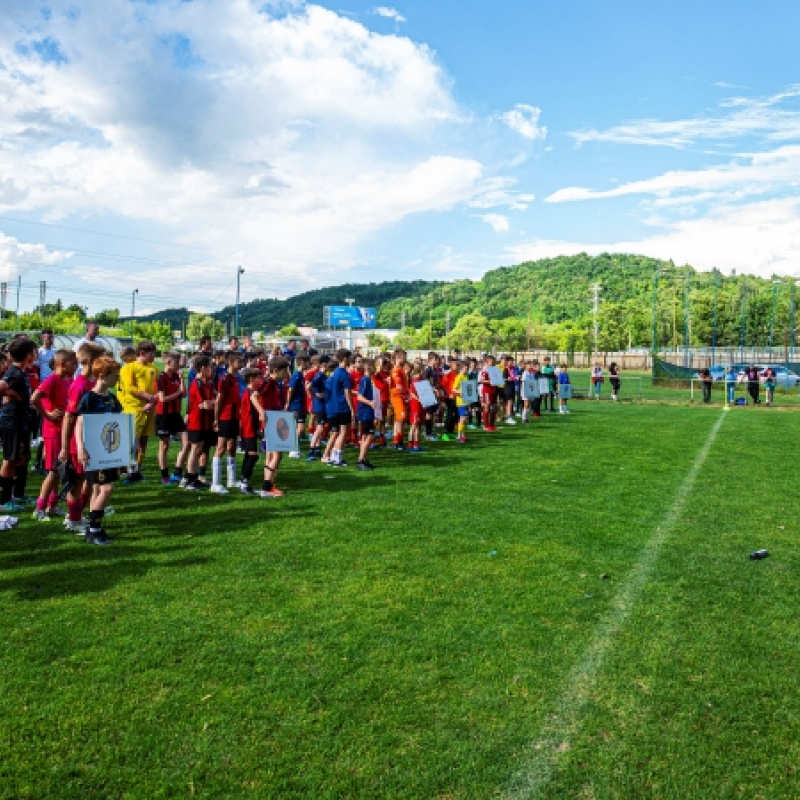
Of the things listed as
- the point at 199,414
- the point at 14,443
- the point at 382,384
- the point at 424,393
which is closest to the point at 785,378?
the point at 424,393

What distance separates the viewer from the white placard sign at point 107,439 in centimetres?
670

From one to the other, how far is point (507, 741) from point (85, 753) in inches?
83.0

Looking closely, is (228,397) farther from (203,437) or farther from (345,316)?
(345,316)

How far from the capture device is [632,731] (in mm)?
3734

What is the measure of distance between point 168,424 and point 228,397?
1.40 meters

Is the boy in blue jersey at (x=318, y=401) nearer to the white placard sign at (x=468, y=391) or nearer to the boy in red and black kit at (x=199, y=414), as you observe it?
the boy in red and black kit at (x=199, y=414)

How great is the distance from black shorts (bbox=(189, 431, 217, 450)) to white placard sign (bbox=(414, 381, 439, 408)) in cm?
547

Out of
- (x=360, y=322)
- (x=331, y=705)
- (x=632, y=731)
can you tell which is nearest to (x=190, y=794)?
(x=331, y=705)

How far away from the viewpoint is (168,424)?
10484mm

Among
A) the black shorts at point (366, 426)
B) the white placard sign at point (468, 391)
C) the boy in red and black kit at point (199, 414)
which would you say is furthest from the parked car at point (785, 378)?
the boy in red and black kit at point (199, 414)

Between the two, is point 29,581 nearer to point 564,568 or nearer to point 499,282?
point 564,568

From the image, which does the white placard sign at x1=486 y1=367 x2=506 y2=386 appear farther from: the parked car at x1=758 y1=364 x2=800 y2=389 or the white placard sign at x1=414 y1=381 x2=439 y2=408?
the parked car at x1=758 y1=364 x2=800 y2=389

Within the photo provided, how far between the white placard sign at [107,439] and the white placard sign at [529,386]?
15.2 metres

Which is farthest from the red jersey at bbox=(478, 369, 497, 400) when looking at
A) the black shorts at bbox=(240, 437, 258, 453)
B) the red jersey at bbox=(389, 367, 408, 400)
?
the black shorts at bbox=(240, 437, 258, 453)
